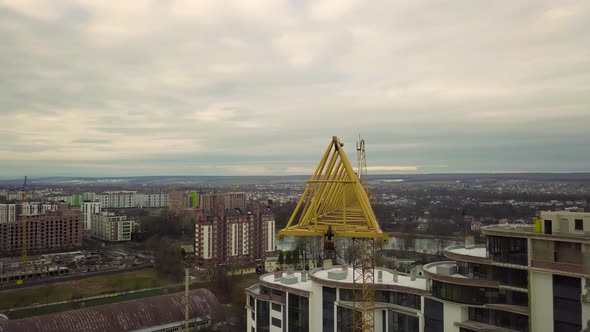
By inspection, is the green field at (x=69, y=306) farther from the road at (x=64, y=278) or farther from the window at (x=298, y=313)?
the window at (x=298, y=313)

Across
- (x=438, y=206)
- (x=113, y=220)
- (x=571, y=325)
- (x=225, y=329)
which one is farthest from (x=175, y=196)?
(x=571, y=325)

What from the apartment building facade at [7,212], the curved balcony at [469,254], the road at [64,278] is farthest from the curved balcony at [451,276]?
the apartment building facade at [7,212]

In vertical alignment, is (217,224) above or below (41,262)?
above

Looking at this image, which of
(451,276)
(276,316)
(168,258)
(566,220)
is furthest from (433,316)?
(168,258)

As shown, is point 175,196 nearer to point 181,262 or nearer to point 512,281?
point 181,262

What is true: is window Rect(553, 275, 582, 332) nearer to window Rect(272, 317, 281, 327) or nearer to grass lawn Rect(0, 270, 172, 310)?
window Rect(272, 317, 281, 327)

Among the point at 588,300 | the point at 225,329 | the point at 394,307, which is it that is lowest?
the point at 225,329

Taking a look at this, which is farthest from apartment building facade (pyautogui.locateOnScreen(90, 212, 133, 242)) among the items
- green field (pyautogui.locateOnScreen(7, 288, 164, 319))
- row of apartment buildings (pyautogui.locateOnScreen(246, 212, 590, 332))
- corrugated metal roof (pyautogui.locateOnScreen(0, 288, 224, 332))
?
row of apartment buildings (pyautogui.locateOnScreen(246, 212, 590, 332))
